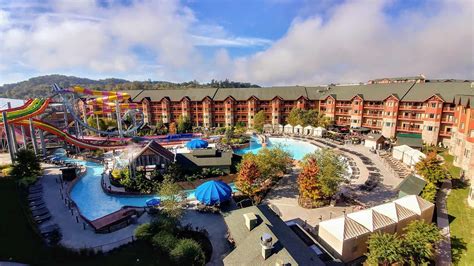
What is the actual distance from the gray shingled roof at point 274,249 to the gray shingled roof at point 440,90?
48.7 m

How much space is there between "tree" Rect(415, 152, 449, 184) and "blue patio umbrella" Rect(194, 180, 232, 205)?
22.4 metres

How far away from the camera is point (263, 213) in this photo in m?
18.5

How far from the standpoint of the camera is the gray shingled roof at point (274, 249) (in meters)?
13.8

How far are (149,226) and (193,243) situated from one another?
451 cm

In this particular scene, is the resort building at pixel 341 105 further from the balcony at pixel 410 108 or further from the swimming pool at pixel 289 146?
the swimming pool at pixel 289 146

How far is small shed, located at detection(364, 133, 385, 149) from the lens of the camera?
4569 cm

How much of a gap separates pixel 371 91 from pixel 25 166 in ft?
223

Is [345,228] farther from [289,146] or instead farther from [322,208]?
[289,146]

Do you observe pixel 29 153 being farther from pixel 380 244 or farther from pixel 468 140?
pixel 468 140

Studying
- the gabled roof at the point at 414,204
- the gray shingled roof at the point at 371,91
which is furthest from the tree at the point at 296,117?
the gabled roof at the point at 414,204

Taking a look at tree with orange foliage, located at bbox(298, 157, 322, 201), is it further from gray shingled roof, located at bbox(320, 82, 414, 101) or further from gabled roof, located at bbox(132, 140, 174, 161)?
gray shingled roof, located at bbox(320, 82, 414, 101)

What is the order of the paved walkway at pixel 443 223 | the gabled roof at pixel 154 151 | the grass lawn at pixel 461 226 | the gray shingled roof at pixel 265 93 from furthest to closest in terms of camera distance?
the gray shingled roof at pixel 265 93
the gabled roof at pixel 154 151
the grass lawn at pixel 461 226
the paved walkway at pixel 443 223

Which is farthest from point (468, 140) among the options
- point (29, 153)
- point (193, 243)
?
point (29, 153)

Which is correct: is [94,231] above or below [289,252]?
below
